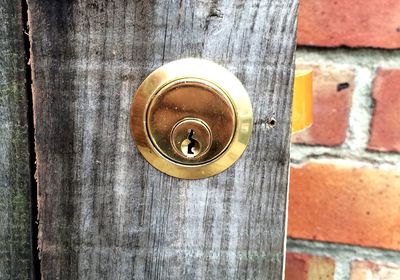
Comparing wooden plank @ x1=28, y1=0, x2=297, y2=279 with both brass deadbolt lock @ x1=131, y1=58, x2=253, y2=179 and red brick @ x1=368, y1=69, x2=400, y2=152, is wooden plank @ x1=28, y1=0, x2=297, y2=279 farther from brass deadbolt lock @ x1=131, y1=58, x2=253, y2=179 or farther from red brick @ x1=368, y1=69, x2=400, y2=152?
red brick @ x1=368, y1=69, x2=400, y2=152

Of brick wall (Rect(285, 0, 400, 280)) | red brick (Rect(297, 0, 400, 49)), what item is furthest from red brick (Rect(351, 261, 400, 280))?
red brick (Rect(297, 0, 400, 49))

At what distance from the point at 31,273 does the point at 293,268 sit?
28cm

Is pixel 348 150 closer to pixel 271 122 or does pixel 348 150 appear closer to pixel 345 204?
pixel 345 204

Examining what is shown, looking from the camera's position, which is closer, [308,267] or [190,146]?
[190,146]

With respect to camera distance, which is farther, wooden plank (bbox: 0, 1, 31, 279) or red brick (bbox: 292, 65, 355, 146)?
red brick (bbox: 292, 65, 355, 146)

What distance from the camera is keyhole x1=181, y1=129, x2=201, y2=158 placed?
313mm

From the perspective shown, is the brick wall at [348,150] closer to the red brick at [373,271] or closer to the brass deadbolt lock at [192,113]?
the red brick at [373,271]

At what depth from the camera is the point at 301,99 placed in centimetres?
36

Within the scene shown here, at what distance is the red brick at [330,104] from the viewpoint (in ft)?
1.58

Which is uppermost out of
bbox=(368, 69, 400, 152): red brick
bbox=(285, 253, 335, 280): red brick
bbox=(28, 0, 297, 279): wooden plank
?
bbox=(368, 69, 400, 152): red brick

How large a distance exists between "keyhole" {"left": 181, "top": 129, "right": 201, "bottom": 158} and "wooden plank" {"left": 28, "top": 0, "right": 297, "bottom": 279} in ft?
0.07

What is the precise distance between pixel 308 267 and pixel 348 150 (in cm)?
13

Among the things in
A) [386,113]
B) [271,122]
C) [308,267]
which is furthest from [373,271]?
[271,122]

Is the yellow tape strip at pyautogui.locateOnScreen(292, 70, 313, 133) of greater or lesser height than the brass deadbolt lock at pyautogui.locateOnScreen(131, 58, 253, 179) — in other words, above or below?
above
